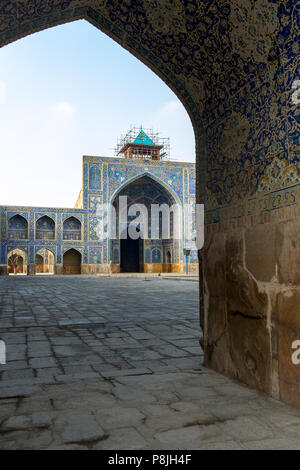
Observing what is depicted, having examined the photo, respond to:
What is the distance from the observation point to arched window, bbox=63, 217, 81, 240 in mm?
27438

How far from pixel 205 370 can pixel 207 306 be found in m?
0.50

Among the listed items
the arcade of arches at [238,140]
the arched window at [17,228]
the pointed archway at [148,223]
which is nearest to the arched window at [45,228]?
the arched window at [17,228]

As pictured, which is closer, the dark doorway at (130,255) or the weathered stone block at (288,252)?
the weathered stone block at (288,252)

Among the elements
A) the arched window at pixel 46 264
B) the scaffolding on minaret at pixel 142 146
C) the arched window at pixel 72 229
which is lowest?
the arched window at pixel 46 264

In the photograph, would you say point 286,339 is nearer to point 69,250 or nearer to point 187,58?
point 187,58

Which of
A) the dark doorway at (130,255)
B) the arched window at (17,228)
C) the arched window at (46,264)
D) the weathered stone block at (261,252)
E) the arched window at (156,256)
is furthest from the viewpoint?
the arched window at (46,264)

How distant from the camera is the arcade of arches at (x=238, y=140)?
2.32m

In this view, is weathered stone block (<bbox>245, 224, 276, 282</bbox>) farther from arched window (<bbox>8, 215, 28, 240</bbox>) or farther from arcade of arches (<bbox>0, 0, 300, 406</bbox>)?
arched window (<bbox>8, 215, 28, 240</bbox>)

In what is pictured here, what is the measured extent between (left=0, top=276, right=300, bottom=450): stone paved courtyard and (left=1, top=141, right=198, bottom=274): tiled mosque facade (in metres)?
22.8

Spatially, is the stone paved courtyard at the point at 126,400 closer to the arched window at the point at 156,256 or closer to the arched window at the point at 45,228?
the arched window at the point at 45,228

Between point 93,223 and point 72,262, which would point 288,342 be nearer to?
point 93,223

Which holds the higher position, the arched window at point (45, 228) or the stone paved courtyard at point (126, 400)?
the arched window at point (45, 228)

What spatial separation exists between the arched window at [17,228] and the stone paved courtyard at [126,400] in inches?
914

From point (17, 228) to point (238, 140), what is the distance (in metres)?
25.8
